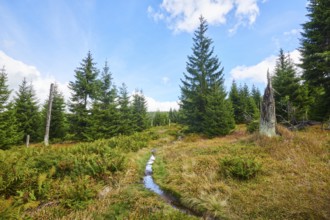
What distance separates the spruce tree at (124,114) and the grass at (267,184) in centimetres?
2049

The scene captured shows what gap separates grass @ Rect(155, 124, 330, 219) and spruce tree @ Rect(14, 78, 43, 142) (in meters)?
27.4

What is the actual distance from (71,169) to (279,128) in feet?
44.7

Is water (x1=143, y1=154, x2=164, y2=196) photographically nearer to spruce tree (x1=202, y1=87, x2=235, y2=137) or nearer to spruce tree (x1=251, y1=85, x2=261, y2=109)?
spruce tree (x1=202, y1=87, x2=235, y2=137)

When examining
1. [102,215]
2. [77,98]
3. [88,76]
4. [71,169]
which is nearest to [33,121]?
[77,98]

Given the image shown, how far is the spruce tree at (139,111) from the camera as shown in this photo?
39.6 meters

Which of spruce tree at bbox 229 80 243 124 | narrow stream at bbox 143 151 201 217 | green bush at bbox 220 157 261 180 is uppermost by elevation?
spruce tree at bbox 229 80 243 124

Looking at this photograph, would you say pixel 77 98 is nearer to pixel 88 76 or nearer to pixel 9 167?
pixel 88 76

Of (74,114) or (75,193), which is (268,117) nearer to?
(75,193)

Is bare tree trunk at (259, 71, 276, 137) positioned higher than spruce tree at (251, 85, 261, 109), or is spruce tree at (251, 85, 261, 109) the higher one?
spruce tree at (251, 85, 261, 109)

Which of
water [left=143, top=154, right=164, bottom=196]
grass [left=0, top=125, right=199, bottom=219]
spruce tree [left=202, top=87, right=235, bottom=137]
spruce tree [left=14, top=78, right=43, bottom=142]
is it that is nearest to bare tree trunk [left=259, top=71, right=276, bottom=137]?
spruce tree [left=202, top=87, right=235, bottom=137]

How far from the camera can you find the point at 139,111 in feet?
137

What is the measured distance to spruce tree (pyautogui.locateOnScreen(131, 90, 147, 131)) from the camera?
39.6m

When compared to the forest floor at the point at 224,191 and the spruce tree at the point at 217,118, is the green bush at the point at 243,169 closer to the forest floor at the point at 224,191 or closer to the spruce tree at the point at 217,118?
the forest floor at the point at 224,191

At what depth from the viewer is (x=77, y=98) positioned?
82.9 ft
